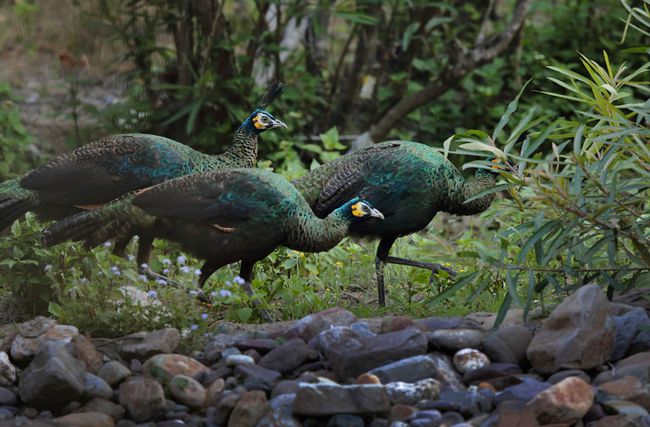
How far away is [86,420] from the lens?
13.0 ft

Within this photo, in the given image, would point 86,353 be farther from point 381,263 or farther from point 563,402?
point 381,263

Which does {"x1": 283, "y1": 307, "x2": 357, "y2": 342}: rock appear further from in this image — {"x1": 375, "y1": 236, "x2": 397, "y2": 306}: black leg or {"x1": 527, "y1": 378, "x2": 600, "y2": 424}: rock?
{"x1": 375, "y1": 236, "x2": 397, "y2": 306}: black leg

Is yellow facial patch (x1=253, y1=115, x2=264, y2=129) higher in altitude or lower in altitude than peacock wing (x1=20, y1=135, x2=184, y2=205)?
higher

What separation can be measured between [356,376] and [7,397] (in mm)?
1390

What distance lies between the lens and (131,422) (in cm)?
404

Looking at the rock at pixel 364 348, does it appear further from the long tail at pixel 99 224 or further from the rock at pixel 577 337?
the long tail at pixel 99 224

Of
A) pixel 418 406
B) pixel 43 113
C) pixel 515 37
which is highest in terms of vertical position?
pixel 515 37

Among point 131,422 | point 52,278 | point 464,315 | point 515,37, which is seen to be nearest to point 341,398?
point 131,422

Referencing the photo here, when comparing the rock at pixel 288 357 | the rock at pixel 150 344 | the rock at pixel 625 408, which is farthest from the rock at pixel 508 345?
the rock at pixel 150 344

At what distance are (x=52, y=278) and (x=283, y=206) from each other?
3.90 ft

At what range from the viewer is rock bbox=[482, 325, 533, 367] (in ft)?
13.9

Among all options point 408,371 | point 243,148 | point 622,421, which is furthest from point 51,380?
point 243,148

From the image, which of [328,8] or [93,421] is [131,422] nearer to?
[93,421]

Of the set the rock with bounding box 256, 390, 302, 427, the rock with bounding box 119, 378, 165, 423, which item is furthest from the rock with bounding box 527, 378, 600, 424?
the rock with bounding box 119, 378, 165, 423
